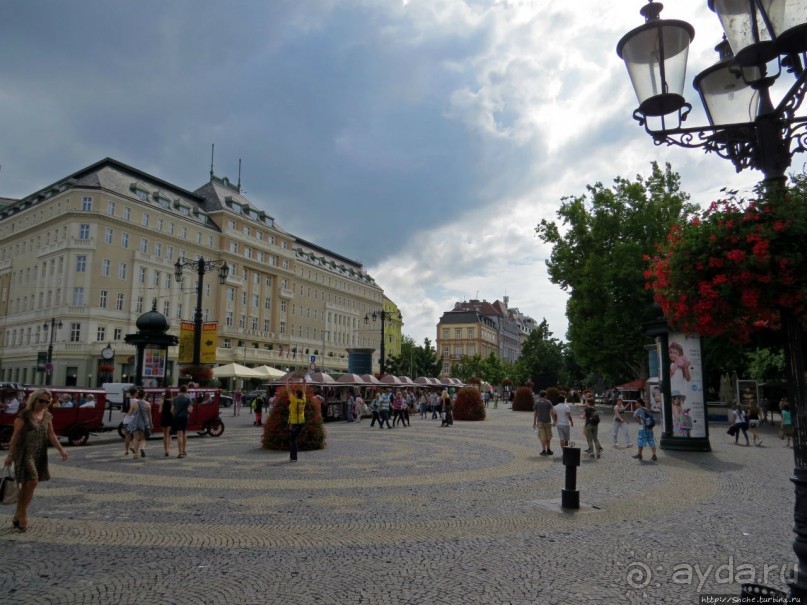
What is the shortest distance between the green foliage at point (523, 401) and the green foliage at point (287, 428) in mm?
32212

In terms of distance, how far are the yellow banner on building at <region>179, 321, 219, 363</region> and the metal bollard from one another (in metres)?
19.8

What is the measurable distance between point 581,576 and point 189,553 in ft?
14.3

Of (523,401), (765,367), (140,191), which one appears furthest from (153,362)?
(140,191)

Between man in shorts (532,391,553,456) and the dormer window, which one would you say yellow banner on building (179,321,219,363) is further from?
the dormer window

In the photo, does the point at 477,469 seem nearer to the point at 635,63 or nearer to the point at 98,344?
the point at 635,63

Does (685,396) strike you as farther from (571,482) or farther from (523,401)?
(523,401)

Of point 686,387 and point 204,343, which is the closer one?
point 686,387

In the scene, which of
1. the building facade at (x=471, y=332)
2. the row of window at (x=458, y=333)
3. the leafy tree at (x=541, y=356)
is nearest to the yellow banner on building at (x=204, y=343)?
the leafy tree at (x=541, y=356)

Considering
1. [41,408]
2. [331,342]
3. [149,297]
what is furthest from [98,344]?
[41,408]

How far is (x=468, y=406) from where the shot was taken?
107ft

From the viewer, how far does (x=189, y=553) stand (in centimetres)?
643

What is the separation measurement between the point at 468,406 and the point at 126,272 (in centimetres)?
4278

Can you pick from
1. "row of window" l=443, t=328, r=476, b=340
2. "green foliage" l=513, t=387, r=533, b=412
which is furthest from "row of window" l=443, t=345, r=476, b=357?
"green foliage" l=513, t=387, r=533, b=412

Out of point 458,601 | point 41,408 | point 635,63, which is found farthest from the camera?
point 41,408
